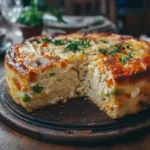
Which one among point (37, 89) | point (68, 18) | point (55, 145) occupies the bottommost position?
point (68, 18)

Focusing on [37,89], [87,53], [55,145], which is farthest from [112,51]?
[55,145]

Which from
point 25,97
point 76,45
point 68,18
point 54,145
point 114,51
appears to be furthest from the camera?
point 68,18

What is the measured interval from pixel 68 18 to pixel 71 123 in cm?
207

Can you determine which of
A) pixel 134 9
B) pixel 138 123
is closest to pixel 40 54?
pixel 138 123

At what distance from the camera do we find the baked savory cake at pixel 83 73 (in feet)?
5.83

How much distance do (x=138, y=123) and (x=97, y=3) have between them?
10.1 ft

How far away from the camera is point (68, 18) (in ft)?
11.8

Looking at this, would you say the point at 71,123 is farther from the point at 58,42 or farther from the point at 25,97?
the point at 58,42

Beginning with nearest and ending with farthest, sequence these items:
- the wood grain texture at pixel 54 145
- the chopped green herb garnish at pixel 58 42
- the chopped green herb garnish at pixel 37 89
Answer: the wood grain texture at pixel 54 145 < the chopped green herb garnish at pixel 37 89 < the chopped green herb garnish at pixel 58 42

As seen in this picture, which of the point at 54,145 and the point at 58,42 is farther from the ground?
the point at 58,42

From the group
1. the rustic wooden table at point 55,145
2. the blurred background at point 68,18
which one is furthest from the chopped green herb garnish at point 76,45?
the blurred background at point 68,18

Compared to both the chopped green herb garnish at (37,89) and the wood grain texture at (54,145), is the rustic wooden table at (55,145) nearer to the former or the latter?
the wood grain texture at (54,145)

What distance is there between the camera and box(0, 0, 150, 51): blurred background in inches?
121

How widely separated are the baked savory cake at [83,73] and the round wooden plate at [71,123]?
0.06 m
